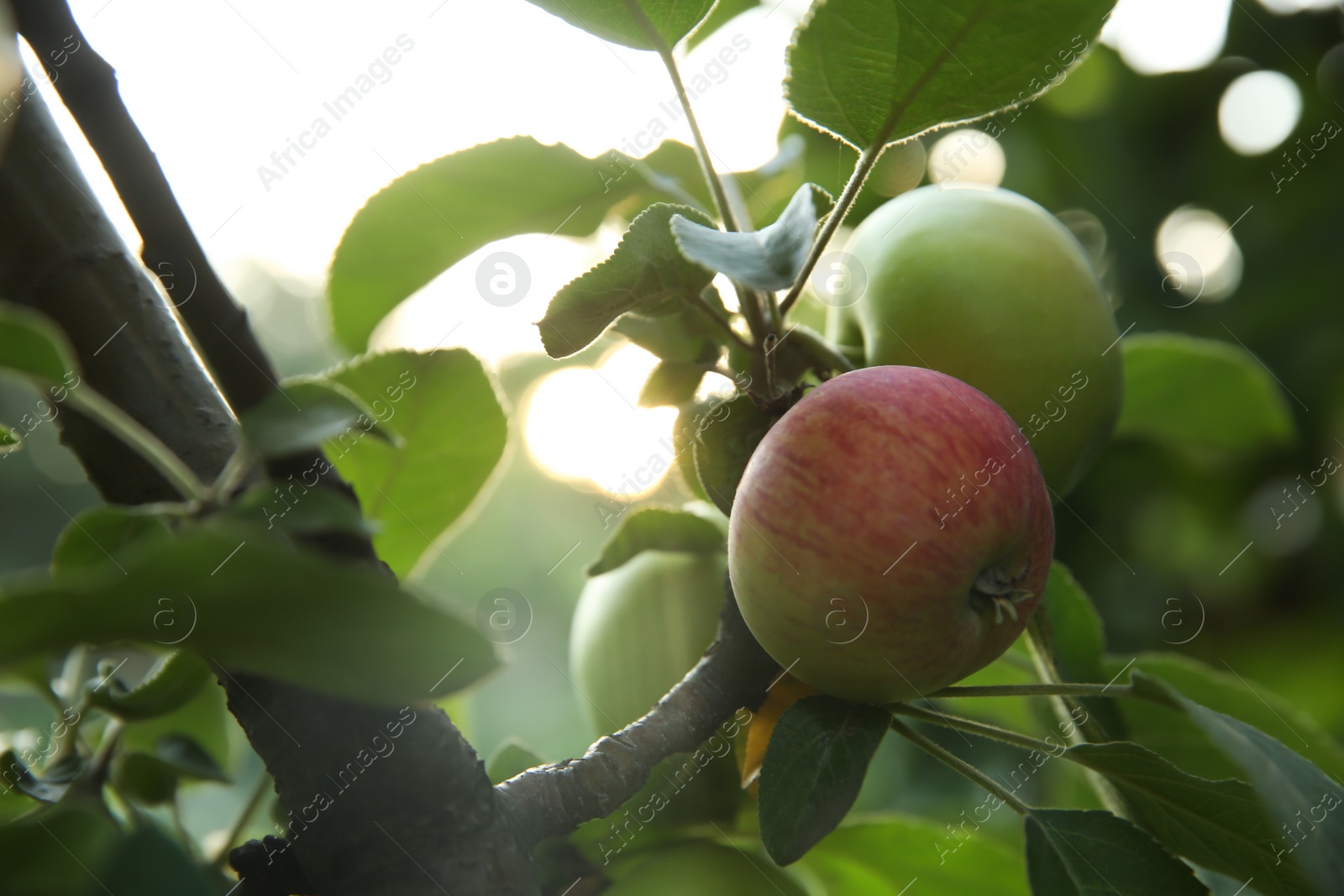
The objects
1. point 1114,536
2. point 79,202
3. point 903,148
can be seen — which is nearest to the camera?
point 79,202

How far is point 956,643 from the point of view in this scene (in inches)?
19.8

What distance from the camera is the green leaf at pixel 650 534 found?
A: 66 cm

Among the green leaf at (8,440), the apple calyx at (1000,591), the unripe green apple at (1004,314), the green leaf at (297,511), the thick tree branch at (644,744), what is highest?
the unripe green apple at (1004,314)

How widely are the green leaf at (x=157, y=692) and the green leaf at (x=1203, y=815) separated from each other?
52cm

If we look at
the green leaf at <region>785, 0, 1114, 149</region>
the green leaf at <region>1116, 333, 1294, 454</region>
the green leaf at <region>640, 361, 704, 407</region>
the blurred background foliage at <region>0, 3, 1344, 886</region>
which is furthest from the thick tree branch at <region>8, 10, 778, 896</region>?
the blurred background foliage at <region>0, 3, 1344, 886</region>

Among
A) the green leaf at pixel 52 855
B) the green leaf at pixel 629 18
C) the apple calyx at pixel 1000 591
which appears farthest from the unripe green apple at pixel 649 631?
the green leaf at pixel 52 855

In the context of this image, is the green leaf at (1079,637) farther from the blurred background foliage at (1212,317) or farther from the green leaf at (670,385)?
the blurred background foliage at (1212,317)

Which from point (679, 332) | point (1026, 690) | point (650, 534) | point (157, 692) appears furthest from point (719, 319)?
point (157, 692)

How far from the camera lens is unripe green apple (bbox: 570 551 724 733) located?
2.56 feet

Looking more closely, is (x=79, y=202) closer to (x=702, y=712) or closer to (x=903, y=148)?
(x=702, y=712)

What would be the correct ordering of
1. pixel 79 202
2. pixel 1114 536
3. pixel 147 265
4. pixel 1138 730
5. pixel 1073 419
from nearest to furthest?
pixel 147 265 < pixel 79 202 < pixel 1073 419 < pixel 1138 730 < pixel 1114 536

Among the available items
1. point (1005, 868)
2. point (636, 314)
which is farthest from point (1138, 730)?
point (636, 314)

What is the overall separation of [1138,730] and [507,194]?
2.22ft

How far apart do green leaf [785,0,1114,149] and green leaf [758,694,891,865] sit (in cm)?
36
